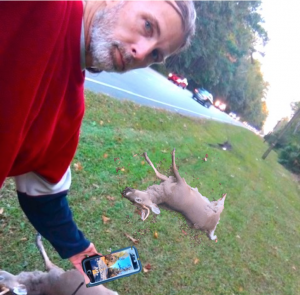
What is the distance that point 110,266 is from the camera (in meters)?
1.58

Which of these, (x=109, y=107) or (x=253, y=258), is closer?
(x=253, y=258)

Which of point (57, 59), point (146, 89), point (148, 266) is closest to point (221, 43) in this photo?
point (146, 89)

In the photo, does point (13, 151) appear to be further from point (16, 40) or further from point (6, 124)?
point (16, 40)

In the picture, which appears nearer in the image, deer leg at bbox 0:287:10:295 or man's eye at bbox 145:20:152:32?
man's eye at bbox 145:20:152:32

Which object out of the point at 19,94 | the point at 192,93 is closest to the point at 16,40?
the point at 19,94

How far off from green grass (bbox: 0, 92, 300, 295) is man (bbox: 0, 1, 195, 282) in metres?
1.47

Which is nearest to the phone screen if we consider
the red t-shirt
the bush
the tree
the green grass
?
the red t-shirt

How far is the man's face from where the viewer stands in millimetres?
977

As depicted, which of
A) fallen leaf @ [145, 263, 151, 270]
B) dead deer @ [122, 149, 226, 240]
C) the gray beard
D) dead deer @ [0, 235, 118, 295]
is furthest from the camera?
fallen leaf @ [145, 263, 151, 270]

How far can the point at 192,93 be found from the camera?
8.45m

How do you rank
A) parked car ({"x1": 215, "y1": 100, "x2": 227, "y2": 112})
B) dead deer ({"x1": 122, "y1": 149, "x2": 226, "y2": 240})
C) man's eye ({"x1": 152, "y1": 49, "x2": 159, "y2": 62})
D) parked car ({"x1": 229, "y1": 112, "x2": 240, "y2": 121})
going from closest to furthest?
man's eye ({"x1": 152, "y1": 49, "x2": 159, "y2": 62}), dead deer ({"x1": 122, "y1": 149, "x2": 226, "y2": 240}), parked car ({"x1": 215, "y1": 100, "x2": 227, "y2": 112}), parked car ({"x1": 229, "y1": 112, "x2": 240, "y2": 121})

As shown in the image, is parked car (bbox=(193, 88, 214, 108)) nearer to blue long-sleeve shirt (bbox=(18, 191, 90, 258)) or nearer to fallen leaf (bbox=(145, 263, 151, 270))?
fallen leaf (bbox=(145, 263, 151, 270))

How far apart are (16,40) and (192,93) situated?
311 inches

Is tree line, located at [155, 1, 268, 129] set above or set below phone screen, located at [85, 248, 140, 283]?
above
